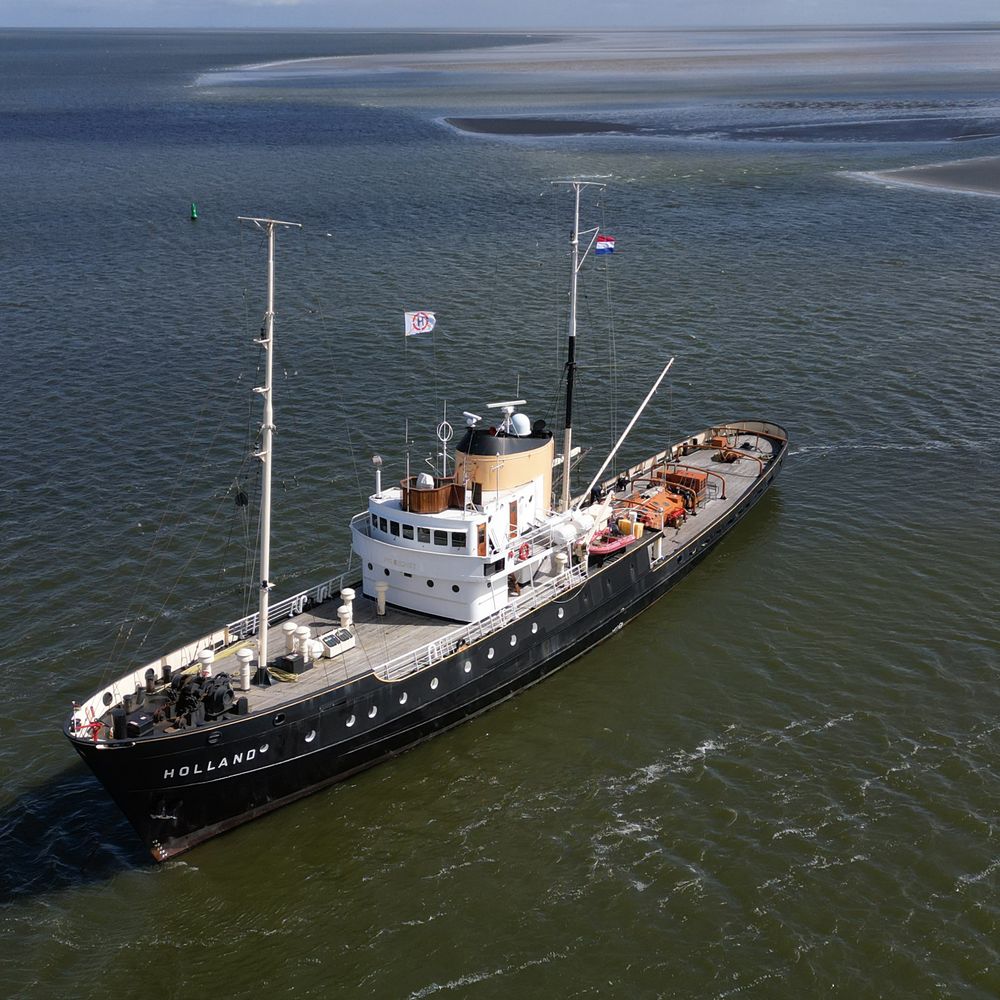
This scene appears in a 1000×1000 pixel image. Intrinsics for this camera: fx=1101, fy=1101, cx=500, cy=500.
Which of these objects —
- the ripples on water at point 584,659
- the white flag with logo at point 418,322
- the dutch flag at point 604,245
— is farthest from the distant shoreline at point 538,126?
the white flag with logo at point 418,322

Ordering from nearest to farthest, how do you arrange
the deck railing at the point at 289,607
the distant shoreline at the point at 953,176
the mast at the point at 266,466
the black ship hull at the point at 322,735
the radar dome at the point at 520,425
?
the black ship hull at the point at 322,735 < the mast at the point at 266,466 < the deck railing at the point at 289,607 < the radar dome at the point at 520,425 < the distant shoreline at the point at 953,176

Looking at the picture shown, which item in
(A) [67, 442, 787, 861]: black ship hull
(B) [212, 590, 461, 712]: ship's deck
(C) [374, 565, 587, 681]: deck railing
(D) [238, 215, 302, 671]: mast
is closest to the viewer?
(A) [67, 442, 787, 861]: black ship hull

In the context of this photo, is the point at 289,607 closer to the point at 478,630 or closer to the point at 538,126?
the point at 478,630

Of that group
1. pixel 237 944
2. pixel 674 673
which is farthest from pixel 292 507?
pixel 237 944

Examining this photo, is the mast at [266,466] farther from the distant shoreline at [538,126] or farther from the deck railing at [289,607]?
the distant shoreline at [538,126]

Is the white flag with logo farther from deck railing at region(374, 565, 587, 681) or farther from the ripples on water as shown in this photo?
the ripples on water

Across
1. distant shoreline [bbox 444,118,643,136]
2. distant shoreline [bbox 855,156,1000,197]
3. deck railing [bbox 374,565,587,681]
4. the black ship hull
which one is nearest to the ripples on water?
the black ship hull
